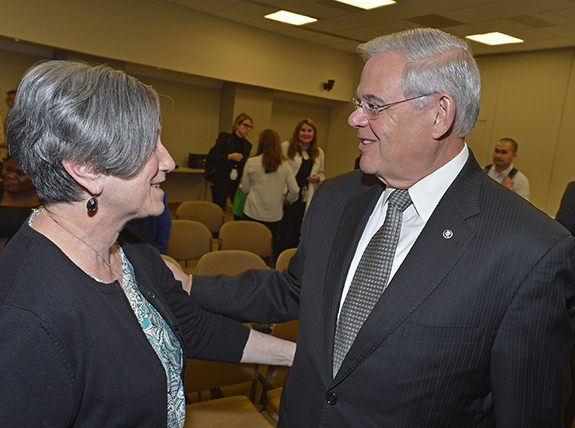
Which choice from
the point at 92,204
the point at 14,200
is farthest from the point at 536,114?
the point at 92,204

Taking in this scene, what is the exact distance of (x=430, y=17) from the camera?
7.04 metres

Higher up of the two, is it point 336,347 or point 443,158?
point 443,158

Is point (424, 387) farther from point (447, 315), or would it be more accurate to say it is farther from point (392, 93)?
A: point (392, 93)

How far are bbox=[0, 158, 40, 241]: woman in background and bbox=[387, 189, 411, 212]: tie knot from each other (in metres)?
2.59

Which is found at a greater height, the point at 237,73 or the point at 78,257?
the point at 237,73

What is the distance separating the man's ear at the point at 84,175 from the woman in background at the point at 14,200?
7.37 ft

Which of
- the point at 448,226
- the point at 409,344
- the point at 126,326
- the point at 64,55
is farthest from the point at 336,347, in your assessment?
the point at 64,55

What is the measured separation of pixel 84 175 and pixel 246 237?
357 centimetres

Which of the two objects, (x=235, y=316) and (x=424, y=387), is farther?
(x=235, y=316)

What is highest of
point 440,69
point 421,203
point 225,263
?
point 440,69

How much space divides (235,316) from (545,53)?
9087 mm

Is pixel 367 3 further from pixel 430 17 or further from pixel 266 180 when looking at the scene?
pixel 266 180

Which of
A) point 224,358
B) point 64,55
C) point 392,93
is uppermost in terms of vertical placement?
point 64,55

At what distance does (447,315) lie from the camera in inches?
47.8
